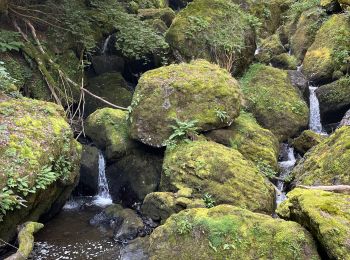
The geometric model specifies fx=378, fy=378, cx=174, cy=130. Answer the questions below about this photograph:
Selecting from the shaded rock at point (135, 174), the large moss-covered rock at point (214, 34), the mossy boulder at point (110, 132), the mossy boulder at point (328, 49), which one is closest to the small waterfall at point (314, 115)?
the mossy boulder at point (328, 49)

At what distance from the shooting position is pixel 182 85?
1131cm

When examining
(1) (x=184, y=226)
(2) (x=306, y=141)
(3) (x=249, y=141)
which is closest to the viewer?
(1) (x=184, y=226)

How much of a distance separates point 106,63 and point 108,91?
1.91 metres

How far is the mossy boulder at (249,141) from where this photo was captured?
1124 cm

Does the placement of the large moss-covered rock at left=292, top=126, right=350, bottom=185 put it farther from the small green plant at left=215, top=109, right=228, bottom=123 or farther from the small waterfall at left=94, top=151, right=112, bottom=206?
the small waterfall at left=94, top=151, right=112, bottom=206

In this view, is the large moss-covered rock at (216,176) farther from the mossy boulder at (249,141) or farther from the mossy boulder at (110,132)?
the mossy boulder at (110,132)

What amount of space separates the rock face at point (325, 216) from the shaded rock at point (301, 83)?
30.3 ft

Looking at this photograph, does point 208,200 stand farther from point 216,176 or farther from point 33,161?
point 33,161

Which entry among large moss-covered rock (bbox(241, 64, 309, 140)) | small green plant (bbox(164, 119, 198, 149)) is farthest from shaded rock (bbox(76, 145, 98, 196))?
large moss-covered rock (bbox(241, 64, 309, 140))

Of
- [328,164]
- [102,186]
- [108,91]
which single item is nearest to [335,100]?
[328,164]

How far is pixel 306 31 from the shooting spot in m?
19.0

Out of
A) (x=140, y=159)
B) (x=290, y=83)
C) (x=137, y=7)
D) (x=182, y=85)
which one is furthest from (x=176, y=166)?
(x=137, y=7)

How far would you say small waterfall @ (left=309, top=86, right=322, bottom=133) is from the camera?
47.5ft

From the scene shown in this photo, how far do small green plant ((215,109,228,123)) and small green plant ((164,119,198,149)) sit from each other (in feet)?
2.71
